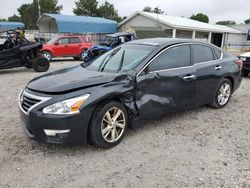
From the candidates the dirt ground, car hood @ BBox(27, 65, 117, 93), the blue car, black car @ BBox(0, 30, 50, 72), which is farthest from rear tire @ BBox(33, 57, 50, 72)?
car hood @ BBox(27, 65, 117, 93)

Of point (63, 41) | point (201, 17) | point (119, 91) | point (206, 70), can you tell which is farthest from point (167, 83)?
point (201, 17)

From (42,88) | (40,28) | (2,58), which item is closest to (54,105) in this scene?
(42,88)

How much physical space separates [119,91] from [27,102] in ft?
4.17

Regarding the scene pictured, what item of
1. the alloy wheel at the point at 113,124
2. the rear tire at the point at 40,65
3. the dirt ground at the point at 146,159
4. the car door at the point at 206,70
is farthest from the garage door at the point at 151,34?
the alloy wheel at the point at 113,124

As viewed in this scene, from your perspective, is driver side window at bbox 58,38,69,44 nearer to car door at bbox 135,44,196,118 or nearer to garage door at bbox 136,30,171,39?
garage door at bbox 136,30,171,39

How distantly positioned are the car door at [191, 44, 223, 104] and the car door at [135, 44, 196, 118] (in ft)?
0.54

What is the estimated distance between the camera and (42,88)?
3.31 meters

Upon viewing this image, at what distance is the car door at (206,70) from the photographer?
4578 millimetres

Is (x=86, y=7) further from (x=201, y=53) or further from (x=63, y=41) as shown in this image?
(x=201, y=53)

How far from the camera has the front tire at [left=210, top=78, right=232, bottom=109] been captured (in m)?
5.11

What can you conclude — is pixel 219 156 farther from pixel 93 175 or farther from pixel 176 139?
pixel 93 175

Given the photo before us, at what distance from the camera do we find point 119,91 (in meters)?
3.45

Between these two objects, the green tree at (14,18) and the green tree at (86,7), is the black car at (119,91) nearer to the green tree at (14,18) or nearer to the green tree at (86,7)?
the green tree at (86,7)

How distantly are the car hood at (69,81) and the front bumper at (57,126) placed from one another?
12.3 inches
